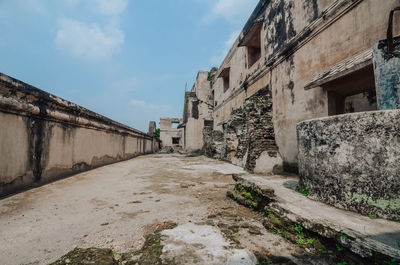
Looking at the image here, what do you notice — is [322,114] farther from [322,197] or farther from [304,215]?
[304,215]

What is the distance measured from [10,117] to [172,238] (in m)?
2.73

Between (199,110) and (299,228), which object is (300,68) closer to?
(299,228)

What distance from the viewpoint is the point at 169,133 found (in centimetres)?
2486

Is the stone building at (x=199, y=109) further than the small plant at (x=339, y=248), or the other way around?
the stone building at (x=199, y=109)

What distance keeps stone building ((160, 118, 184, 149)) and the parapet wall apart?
1996 centimetres

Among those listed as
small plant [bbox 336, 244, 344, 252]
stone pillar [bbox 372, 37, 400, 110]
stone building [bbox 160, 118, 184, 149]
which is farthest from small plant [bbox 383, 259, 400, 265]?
stone building [bbox 160, 118, 184, 149]

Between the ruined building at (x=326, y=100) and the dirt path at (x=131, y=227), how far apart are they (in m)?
0.81

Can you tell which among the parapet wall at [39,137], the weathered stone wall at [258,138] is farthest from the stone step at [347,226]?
the parapet wall at [39,137]

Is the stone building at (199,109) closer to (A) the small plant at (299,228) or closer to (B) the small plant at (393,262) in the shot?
(A) the small plant at (299,228)

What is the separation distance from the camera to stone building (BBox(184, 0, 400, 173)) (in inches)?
113

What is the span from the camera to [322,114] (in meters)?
3.60

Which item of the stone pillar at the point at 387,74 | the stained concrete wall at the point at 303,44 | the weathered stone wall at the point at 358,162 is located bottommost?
the weathered stone wall at the point at 358,162

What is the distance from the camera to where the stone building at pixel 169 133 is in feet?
80.8

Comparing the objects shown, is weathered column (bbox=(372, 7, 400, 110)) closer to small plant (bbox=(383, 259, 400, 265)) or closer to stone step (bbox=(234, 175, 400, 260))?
stone step (bbox=(234, 175, 400, 260))
